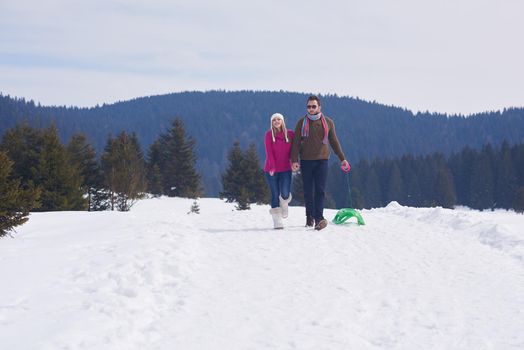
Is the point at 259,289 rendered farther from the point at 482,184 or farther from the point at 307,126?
the point at 482,184

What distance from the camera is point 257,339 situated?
14.9 ft

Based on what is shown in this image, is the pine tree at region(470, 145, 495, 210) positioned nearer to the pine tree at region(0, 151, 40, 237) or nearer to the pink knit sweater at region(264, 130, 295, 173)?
the pink knit sweater at region(264, 130, 295, 173)

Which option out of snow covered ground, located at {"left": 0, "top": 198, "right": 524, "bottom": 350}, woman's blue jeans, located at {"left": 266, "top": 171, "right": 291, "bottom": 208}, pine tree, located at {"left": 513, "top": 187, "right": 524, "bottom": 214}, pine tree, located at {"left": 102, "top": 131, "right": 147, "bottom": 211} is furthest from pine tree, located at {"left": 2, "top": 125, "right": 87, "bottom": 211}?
Answer: pine tree, located at {"left": 513, "top": 187, "right": 524, "bottom": 214}

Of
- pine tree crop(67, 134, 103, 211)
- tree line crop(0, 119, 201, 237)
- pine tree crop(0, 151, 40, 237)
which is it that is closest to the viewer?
pine tree crop(0, 151, 40, 237)

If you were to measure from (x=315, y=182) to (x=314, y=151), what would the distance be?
66 cm

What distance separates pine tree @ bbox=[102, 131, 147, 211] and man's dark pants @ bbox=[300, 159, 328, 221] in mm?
24817

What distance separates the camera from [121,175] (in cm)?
3259

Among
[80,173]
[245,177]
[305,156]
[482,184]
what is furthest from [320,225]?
[482,184]

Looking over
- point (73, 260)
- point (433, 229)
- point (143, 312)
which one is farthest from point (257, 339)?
point (433, 229)

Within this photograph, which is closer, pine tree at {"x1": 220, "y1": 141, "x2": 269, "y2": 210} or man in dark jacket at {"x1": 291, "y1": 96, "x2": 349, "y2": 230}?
man in dark jacket at {"x1": 291, "y1": 96, "x2": 349, "y2": 230}

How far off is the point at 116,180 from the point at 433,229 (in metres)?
26.5

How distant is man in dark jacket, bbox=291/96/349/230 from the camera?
30.9 feet

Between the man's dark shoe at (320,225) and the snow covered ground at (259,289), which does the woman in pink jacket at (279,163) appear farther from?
the man's dark shoe at (320,225)

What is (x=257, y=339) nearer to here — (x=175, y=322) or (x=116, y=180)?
(x=175, y=322)
